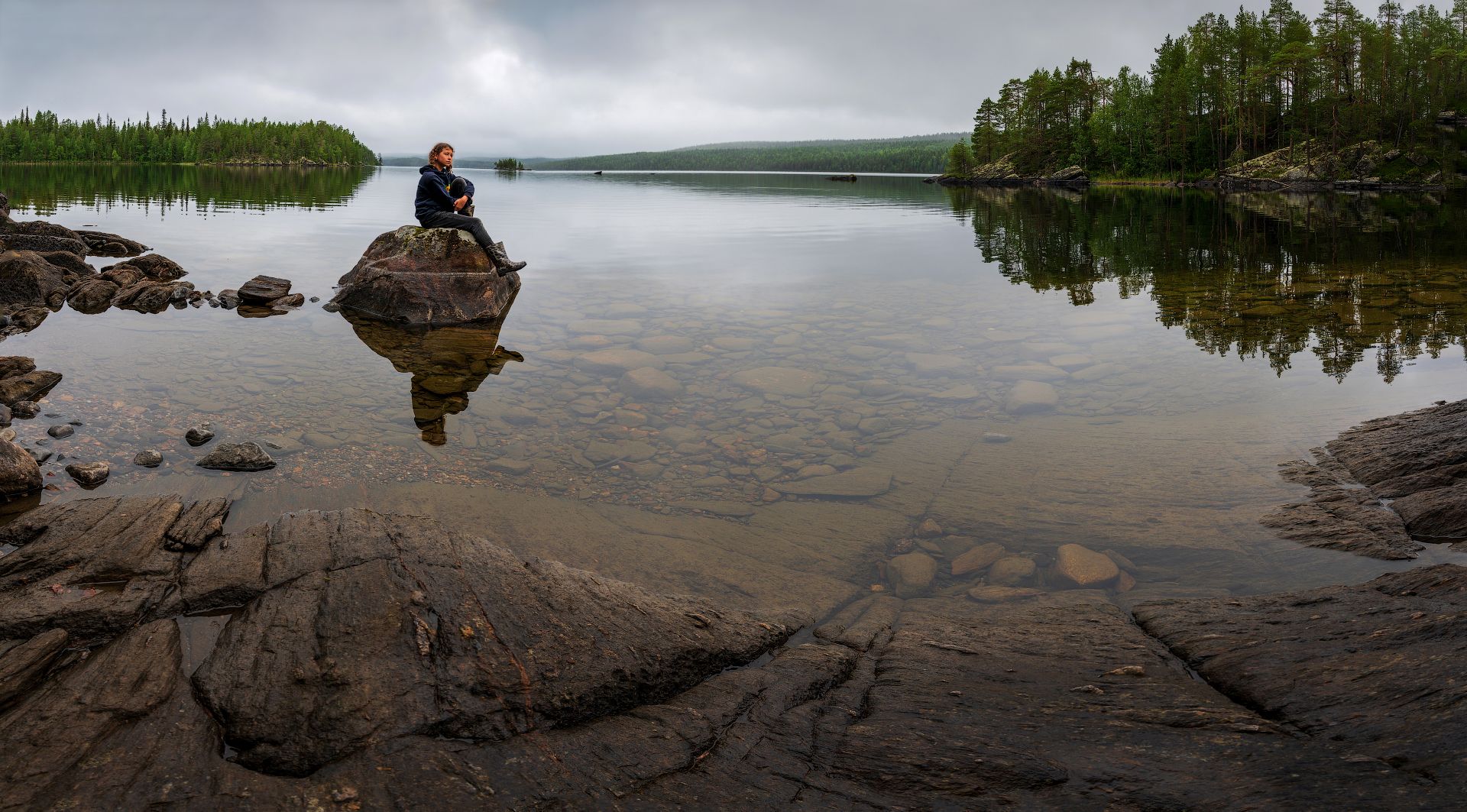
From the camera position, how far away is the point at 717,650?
545 centimetres

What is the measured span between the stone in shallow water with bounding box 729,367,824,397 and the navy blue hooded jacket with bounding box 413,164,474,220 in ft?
33.7

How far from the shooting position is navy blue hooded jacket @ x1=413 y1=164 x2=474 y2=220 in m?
19.8

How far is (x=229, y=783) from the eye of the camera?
374 centimetres

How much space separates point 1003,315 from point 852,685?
52.6ft

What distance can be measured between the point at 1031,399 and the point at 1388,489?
4866 millimetres

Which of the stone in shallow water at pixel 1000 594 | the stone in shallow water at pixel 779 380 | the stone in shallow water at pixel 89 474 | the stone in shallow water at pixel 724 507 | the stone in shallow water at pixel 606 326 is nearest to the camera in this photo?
the stone in shallow water at pixel 1000 594

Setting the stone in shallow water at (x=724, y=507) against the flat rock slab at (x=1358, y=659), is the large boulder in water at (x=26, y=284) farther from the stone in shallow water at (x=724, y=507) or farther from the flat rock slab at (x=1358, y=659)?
the flat rock slab at (x=1358, y=659)

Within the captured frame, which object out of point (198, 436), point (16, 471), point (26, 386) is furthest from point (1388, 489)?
point (26, 386)

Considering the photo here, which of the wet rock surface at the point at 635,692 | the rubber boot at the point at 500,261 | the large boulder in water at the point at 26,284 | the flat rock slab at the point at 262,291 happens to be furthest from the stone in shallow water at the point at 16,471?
the large boulder in water at the point at 26,284

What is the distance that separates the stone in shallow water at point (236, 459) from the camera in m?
9.05

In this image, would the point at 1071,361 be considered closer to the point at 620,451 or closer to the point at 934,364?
the point at 934,364

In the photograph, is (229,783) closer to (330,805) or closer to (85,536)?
(330,805)

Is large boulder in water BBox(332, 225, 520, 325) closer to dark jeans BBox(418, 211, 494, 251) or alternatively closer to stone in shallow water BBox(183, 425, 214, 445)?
dark jeans BBox(418, 211, 494, 251)

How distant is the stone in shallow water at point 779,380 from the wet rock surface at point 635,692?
6846 mm
